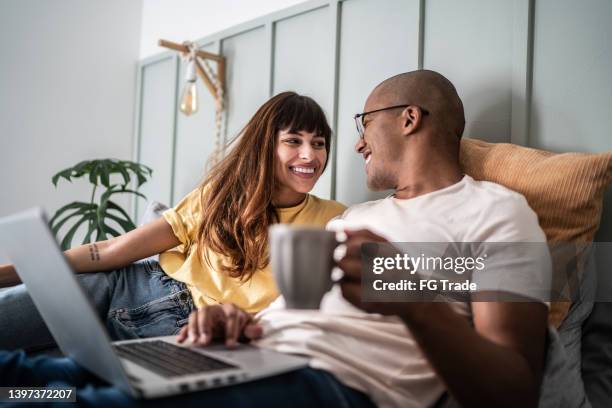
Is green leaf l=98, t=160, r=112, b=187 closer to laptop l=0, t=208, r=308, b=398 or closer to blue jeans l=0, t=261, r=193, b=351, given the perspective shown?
blue jeans l=0, t=261, r=193, b=351

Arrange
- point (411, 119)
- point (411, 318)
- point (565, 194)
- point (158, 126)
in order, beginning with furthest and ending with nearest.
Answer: point (158, 126)
point (411, 119)
point (565, 194)
point (411, 318)

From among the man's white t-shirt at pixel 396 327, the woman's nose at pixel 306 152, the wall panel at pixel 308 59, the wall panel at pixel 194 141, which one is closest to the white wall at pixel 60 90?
the wall panel at pixel 194 141

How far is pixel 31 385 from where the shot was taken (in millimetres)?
874

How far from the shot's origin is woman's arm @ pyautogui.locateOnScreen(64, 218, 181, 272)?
4.84 feet

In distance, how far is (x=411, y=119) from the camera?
4.14 ft

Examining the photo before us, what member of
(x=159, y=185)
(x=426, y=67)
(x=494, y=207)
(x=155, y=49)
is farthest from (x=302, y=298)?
(x=155, y=49)

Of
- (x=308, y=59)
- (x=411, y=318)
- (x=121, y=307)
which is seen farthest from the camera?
(x=308, y=59)

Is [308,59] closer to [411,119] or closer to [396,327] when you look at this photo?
[411,119]

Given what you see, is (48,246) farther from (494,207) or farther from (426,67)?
(426,67)

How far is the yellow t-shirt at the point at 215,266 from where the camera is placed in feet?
4.62

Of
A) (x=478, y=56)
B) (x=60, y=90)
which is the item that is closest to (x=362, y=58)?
(x=478, y=56)

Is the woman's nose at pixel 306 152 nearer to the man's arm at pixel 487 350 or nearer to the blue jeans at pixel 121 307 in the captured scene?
the blue jeans at pixel 121 307

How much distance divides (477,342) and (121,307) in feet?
3.37

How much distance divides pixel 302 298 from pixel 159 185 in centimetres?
228
